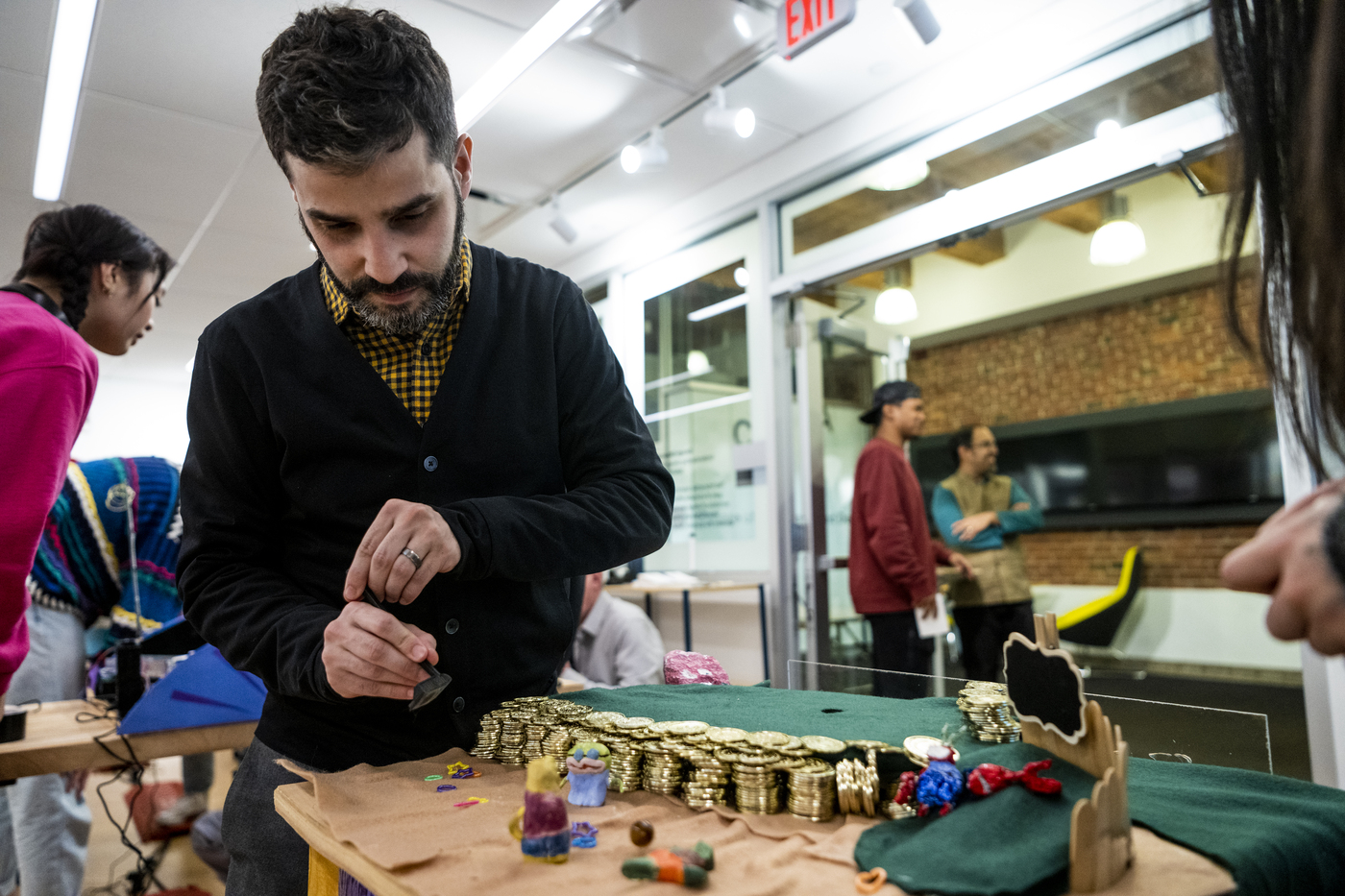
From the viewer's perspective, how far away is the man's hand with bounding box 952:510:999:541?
14.1 ft

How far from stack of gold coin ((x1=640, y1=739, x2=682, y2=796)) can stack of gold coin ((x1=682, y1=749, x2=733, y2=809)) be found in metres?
0.03

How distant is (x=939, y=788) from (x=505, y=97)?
409cm

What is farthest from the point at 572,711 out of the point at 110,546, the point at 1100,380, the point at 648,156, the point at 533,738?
the point at 1100,380

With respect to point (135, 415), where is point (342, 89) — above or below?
below

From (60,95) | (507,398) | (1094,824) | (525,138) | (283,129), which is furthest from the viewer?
(525,138)

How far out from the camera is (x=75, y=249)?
2.04 metres

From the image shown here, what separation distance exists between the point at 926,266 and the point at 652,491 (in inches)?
337

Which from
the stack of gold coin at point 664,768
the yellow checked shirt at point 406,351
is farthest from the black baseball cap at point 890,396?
the stack of gold coin at point 664,768

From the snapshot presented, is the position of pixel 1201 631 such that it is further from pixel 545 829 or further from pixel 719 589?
pixel 545 829

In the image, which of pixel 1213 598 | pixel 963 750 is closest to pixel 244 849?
pixel 963 750

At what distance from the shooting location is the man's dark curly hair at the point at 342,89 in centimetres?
101

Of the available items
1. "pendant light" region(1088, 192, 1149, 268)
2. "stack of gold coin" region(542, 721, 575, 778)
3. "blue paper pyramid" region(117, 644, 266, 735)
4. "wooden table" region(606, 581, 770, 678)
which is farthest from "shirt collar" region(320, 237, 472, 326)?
"pendant light" region(1088, 192, 1149, 268)

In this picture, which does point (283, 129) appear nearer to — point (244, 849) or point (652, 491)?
point (652, 491)

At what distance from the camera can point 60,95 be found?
12.8 feet
